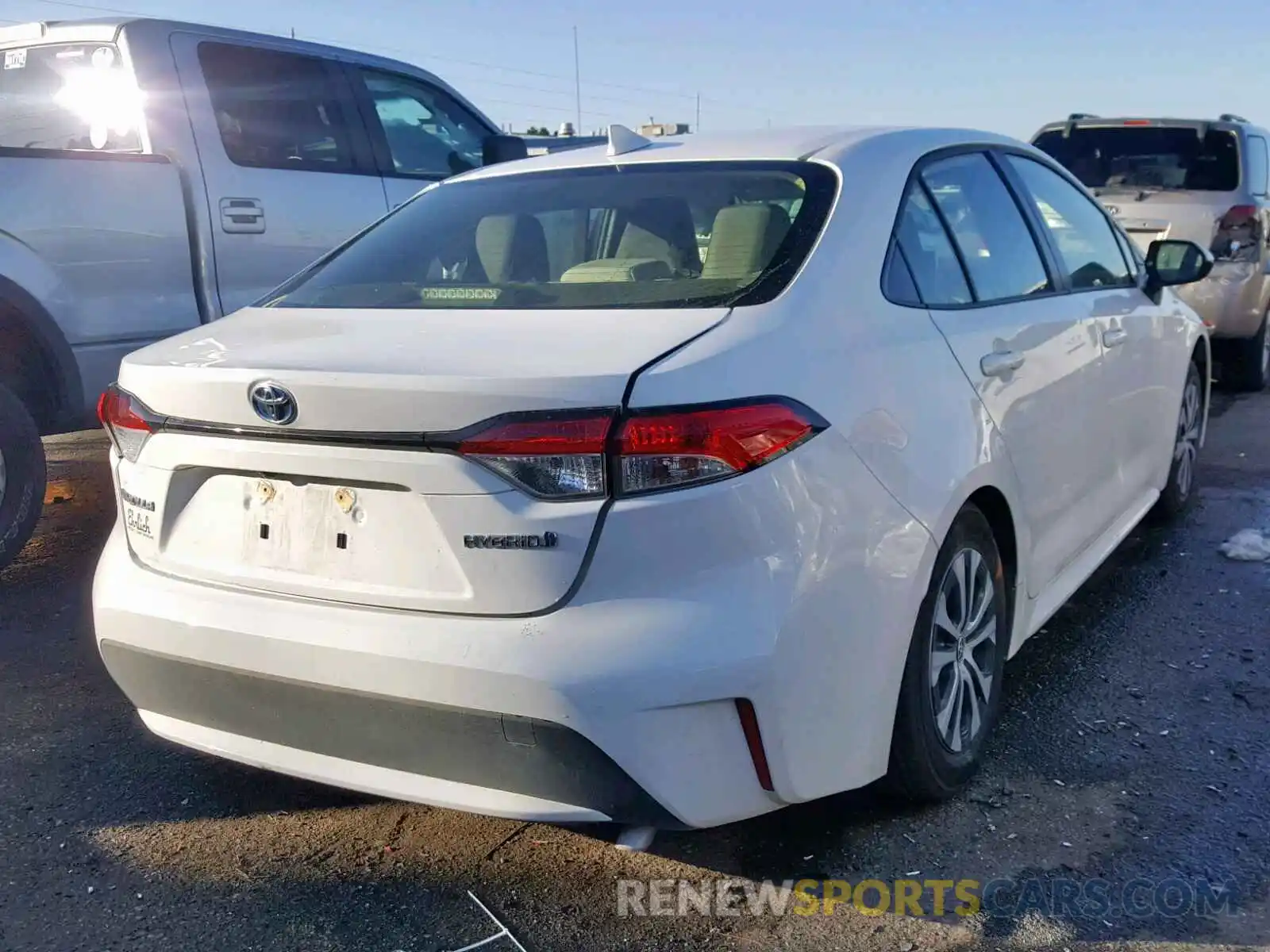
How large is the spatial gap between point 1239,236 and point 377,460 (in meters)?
7.31

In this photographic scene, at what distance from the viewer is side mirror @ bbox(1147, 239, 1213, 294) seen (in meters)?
4.52

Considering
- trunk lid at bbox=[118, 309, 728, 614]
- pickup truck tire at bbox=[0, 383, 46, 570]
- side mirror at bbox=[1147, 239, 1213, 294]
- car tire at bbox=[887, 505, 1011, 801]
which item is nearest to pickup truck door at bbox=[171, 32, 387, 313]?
pickup truck tire at bbox=[0, 383, 46, 570]

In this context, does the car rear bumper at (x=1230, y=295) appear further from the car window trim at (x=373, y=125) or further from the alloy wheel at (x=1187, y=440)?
the car window trim at (x=373, y=125)

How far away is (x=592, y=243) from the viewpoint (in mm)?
3080

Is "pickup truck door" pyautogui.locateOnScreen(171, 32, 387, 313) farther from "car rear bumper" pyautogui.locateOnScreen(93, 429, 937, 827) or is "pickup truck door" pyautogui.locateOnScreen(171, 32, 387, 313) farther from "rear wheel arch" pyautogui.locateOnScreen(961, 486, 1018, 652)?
"rear wheel arch" pyautogui.locateOnScreen(961, 486, 1018, 652)

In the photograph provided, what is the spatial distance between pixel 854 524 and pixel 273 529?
3.80ft

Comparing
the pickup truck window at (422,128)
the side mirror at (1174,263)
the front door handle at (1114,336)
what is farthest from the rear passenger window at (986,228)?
the pickup truck window at (422,128)

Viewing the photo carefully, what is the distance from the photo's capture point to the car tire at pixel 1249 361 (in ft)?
27.5

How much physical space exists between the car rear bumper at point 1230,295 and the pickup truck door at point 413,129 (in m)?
4.71

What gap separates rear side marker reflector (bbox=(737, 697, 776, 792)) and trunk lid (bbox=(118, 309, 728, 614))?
0.39 metres

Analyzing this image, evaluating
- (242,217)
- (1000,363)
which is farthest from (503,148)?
(1000,363)

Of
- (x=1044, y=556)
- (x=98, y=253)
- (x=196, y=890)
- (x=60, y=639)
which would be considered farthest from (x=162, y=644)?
(x=98, y=253)

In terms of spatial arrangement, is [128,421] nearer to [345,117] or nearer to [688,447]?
[688,447]

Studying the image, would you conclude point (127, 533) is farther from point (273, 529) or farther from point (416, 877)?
point (416, 877)
